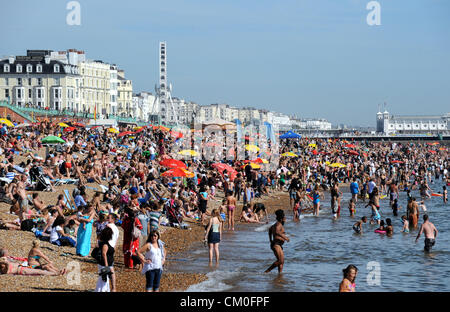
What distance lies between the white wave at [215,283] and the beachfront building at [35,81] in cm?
8224

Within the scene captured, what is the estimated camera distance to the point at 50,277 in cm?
1179

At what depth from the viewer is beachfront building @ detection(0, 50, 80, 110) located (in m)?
91.9

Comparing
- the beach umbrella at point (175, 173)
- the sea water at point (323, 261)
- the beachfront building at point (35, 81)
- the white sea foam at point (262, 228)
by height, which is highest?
the beachfront building at point (35, 81)

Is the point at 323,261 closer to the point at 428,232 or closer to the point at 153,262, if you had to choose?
the point at 428,232

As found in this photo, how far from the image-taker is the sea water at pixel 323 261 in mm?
13477

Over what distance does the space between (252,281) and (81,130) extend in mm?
30945

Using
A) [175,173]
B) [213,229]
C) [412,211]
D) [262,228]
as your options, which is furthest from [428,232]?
[175,173]

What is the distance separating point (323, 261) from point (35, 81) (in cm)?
8269

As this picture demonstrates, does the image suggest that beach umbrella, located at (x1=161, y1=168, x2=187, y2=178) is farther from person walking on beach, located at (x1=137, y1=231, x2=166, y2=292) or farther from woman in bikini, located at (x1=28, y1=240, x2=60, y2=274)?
person walking on beach, located at (x1=137, y1=231, x2=166, y2=292)

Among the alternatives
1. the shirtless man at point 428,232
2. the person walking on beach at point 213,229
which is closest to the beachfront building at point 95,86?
the shirtless man at point 428,232

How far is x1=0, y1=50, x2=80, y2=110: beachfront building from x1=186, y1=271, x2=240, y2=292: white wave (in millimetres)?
82238

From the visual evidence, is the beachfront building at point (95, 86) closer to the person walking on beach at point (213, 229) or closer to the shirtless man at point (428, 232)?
the shirtless man at point (428, 232)
